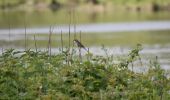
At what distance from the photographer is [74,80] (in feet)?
25.6

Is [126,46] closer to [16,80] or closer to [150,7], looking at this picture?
[16,80]

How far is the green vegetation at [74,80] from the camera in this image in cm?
756

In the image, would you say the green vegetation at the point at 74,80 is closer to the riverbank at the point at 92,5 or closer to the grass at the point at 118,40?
the grass at the point at 118,40

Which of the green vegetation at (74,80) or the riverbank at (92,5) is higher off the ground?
the riverbank at (92,5)

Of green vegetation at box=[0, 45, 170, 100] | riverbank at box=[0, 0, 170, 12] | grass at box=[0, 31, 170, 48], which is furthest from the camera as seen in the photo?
riverbank at box=[0, 0, 170, 12]

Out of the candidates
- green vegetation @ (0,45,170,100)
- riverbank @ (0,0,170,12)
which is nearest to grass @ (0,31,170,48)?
green vegetation @ (0,45,170,100)

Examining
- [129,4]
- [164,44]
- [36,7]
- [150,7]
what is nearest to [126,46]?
[164,44]

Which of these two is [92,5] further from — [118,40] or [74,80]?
[74,80]

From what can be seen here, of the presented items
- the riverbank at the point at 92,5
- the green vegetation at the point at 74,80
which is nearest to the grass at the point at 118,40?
the green vegetation at the point at 74,80

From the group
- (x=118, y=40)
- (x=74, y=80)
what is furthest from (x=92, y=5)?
(x=74, y=80)

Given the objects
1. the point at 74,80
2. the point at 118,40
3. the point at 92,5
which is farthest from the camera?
the point at 92,5

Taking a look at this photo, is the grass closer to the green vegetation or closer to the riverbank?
the green vegetation

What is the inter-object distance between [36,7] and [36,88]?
74953mm

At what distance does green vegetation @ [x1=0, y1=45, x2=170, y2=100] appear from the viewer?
7.56 meters
